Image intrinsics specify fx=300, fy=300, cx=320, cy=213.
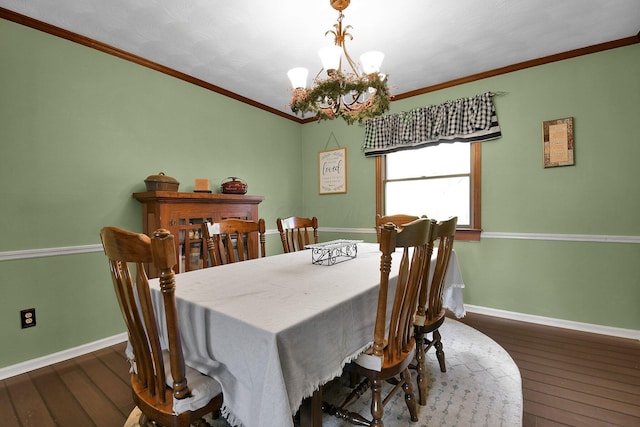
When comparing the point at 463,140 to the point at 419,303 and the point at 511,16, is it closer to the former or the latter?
the point at 511,16

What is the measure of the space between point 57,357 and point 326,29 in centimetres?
310

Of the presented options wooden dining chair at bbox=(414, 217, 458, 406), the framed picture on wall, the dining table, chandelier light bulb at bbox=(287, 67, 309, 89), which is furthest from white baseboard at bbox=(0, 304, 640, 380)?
chandelier light bulb at bbox=(287, 67, 309, 89)

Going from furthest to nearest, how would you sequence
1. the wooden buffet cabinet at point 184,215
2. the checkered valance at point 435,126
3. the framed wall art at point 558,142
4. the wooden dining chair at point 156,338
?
the checkered valance at point 435,126 < the framed wall art at point 558,142 < the wooden buffet cabinet at point 184,215 < the wooden dining chair at point 156,338

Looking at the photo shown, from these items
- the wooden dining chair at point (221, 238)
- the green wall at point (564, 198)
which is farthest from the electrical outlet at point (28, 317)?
the green wall at point (564, 198)

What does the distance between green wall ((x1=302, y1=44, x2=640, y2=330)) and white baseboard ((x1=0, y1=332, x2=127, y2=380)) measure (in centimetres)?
335

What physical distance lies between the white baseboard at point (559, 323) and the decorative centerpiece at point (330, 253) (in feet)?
6.08

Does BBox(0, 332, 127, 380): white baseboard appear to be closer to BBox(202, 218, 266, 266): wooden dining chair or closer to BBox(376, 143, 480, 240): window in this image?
BBox(202, 218, 266, 266): wooden dining chair

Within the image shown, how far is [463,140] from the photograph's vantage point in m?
3.11

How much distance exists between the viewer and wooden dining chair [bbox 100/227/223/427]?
835 millimetres

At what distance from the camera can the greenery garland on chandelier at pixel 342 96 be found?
173cm

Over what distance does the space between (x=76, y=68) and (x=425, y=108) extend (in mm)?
3180

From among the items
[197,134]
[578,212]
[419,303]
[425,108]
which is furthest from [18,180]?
[578,212]

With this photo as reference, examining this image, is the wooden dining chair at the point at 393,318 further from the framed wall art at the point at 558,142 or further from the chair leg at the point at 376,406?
the framed wall art at the point at 558,142

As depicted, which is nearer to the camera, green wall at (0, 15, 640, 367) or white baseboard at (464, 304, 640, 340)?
green wall at (0, 15, 640, 367)
